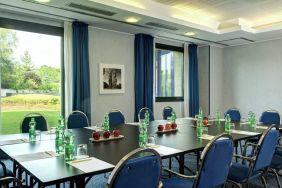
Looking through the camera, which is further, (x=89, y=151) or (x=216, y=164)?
(x=89, y=151)

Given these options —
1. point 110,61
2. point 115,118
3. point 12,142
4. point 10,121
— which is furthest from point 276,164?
point 10,121

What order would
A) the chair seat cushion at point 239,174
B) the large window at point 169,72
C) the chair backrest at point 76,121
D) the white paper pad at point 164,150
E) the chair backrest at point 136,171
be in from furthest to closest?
1. the large window at point 169,72
2. the chair backrest at point 76,121
3. the chair seat cushion at point 239,174
4. the white paper pad at point 164,150
5. the chair backrest at point 136,171

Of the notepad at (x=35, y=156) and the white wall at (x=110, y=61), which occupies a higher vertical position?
the white wall at (x=110, y=61)

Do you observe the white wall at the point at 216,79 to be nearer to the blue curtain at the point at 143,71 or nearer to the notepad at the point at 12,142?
the blue curtain at the point at 143,71

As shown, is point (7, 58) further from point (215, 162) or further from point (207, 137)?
point (215, 162)

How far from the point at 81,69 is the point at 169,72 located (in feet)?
9.67

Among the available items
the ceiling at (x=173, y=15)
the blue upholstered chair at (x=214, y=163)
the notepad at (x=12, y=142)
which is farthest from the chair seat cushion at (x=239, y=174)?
the ceiling at (x=173, y=15)

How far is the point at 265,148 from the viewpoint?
247 cm

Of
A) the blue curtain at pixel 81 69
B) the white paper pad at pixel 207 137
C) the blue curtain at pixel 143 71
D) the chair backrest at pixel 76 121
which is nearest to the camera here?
the white paper pad at pixel 207 137

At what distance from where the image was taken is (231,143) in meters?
2.11

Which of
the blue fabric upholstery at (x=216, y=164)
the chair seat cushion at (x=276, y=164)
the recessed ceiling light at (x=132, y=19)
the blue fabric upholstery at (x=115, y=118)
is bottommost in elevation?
the chair seat cushion at (x=276, y=164)

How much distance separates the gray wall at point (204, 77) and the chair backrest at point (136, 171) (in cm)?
628

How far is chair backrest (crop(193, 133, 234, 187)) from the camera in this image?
1.95 m

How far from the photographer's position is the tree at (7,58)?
4707mm
